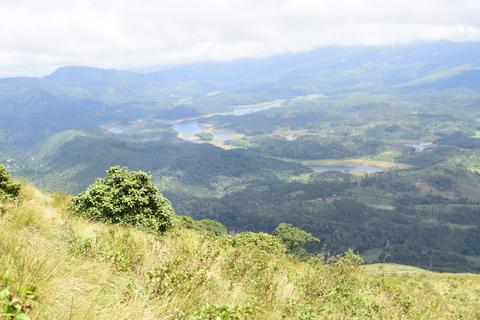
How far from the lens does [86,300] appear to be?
6000mm

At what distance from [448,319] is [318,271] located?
4.44m

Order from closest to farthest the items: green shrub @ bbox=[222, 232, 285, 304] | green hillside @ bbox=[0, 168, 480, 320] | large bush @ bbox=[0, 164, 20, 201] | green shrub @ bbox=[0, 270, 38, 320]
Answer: green shrub @ bbox=[0, 270, 38, 320], green hillside @ bbox=[0, 168, 480, 320], green shrub @ bbox=[222, 232, 285, 304], large bush @ bbox=[0, 164, 20, 201]

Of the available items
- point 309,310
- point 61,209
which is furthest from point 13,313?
point 61,209

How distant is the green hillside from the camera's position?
577 cm

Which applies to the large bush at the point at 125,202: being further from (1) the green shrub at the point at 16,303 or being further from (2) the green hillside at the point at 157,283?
(1) the green shrub at the point at 16,303

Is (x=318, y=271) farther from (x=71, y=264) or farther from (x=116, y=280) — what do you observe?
(x=71, y=264)

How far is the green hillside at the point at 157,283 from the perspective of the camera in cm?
577

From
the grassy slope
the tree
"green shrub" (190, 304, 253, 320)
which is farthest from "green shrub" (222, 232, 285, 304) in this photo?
the tree

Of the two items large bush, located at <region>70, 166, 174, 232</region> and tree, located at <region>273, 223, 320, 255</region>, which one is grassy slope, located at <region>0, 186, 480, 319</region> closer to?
large bush, located at <region>70, 166, 174, 232</region>

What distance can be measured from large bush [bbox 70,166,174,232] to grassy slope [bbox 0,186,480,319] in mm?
4567

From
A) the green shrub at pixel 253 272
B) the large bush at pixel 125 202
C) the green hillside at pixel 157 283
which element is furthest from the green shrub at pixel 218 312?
the large bush at pixel 125 202

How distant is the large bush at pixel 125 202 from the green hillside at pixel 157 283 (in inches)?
162

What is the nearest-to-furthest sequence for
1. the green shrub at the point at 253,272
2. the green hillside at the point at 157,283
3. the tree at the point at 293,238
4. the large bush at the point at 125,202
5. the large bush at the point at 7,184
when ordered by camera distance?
the green hillside at the point at 157,283 < the green shrub at the point at 253,272 < the large bush at the point at 7,184 < the large bush at the point at 125,202 < the tree at the point at 293,238

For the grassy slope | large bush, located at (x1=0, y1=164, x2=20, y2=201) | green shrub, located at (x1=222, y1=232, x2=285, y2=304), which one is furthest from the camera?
large bush, located at (x1=0, y1=164, x2=20, y2=201)
